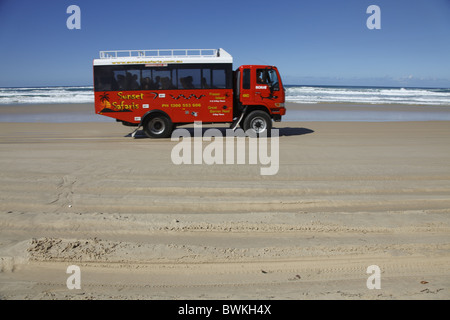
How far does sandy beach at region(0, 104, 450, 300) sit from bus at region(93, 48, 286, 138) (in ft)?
13.6

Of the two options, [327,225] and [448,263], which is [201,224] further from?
[448,263]

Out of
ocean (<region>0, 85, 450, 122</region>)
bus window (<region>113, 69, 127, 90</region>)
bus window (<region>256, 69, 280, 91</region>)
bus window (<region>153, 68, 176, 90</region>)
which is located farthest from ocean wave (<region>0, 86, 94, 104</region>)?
bus window (<region>256, 69, 280, 91</region>)

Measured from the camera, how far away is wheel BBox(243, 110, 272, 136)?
41.4 ft

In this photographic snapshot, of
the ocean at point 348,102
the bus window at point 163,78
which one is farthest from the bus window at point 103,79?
the ocean at point 348,102

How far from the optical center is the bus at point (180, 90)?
12094 mm

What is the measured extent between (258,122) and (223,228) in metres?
8.61

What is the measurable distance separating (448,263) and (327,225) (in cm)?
137

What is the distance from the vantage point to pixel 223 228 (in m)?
4.51

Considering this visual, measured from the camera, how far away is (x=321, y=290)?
10.4 ft

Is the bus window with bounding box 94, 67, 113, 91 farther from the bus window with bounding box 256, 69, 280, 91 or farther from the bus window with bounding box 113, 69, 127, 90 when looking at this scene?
the bus window with bounding box 256, 69, 280, 91

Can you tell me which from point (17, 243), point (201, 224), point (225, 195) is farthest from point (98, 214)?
point (225, 195)

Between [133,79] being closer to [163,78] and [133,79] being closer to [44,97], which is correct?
[163,78]

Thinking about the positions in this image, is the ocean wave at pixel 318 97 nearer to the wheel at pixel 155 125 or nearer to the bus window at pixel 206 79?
the bus window at pixel 206 79

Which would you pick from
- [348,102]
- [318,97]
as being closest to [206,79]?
[348,102]
